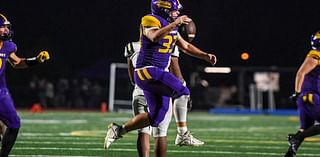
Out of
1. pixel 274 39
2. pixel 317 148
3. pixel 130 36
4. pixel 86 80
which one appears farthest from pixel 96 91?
pixel 317 148

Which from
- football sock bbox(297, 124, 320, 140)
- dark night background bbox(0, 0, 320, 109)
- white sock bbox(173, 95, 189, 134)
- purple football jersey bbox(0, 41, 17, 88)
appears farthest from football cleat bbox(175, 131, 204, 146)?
dark night background bbox(0, 0, 320, 109)

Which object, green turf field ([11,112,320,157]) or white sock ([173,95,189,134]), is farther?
green turf field ([11,112,320,157])

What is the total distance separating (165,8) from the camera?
7598mm

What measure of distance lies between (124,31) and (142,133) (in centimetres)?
2676

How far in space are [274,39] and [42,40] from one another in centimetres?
1014

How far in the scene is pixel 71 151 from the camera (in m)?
10.1

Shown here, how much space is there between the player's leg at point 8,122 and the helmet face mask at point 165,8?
6.10 feet

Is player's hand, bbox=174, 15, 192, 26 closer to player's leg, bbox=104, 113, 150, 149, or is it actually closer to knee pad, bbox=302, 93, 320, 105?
player's leg, bbox=104, 113, 150, 149

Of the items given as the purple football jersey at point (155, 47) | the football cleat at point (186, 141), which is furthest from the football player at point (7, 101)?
the football cleat at point (186, 141)

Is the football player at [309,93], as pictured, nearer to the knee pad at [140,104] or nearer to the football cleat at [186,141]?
the football cleat at [186,141]

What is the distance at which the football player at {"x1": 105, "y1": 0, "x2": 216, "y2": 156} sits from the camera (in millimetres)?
7469

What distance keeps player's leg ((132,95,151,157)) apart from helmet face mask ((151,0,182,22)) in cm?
99

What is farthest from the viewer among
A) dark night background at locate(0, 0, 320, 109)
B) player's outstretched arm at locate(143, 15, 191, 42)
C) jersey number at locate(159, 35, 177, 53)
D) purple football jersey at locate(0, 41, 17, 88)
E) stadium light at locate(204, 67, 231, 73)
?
stadium light at locate(204, 67, 231, 73)

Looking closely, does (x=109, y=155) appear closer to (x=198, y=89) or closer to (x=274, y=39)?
(x=198, y=89)
